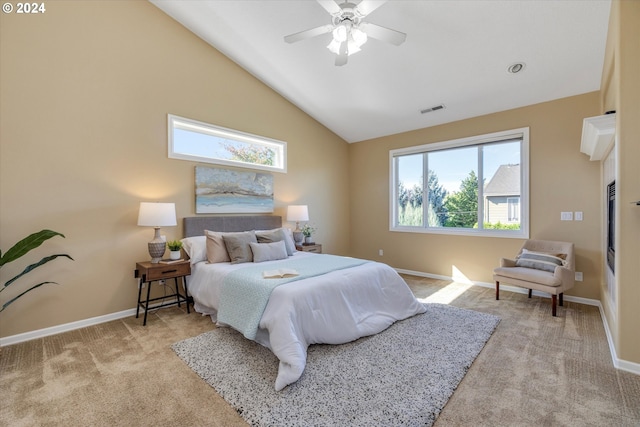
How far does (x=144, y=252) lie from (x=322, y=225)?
3.12m

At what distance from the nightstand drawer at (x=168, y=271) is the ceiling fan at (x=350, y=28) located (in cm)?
272

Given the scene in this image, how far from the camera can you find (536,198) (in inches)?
159

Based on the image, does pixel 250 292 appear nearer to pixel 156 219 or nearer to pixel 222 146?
pixel 156 219

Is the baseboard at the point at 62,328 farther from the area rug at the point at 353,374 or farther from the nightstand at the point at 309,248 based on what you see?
the nightstand at the point at 309,248

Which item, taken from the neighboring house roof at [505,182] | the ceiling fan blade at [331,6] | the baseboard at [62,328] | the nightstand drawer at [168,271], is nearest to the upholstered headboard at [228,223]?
the nightstand drawer at [168,271]

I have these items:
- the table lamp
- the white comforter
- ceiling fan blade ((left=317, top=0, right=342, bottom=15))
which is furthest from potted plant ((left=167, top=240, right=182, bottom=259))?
ceiling fan blade ((left=317, top=0, right=342, bottom=15))

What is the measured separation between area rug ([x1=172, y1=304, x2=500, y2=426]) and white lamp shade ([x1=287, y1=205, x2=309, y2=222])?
228cm

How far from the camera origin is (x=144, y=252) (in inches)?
140

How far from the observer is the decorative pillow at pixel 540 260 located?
3.52 meters

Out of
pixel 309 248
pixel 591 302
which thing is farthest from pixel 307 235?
pixel 591 302

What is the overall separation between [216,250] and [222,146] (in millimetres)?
1687

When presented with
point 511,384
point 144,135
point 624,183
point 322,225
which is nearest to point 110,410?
point 511,384

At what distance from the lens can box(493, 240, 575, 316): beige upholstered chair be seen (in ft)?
10.7

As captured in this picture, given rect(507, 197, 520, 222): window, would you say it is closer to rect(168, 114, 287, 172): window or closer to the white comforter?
the white comforter
